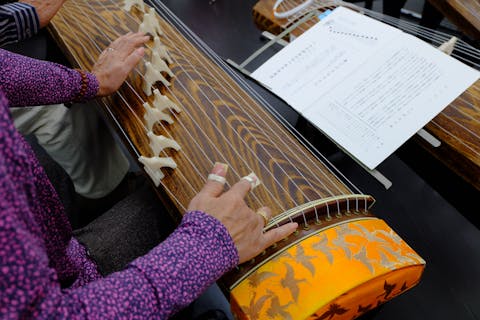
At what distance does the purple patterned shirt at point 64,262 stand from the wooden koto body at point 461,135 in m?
0.70

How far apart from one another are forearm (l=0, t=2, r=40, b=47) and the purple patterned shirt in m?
0.21

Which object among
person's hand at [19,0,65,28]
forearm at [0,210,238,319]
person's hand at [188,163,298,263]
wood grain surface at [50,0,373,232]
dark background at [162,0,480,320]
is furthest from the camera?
person's hand at [19,0,65,28]

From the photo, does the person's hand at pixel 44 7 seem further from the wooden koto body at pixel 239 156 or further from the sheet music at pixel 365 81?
the sheet music at pixel 365 81

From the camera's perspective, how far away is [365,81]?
46.9 inches

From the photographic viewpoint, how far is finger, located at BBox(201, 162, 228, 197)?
875mm

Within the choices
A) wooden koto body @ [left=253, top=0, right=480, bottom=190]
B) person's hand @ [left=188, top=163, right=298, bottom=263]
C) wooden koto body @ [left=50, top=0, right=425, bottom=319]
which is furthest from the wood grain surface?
wooden koto body @ [left=253, top=0, right=480, bottom=190]

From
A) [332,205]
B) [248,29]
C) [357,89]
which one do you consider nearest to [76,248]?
[332,205]

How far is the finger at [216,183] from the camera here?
875 millimetres

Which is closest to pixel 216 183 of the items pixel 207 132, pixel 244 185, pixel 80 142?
pixel 244 185

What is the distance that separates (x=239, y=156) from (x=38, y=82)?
63 cm

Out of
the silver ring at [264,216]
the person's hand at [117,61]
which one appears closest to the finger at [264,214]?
the silver ring at [264,216]

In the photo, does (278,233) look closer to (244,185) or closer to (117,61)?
(244,185)

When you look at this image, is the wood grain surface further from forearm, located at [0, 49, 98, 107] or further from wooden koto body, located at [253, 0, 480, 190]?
wooden koto body, located at [253, 0, 480, 190]

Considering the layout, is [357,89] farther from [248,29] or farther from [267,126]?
[248,29]
